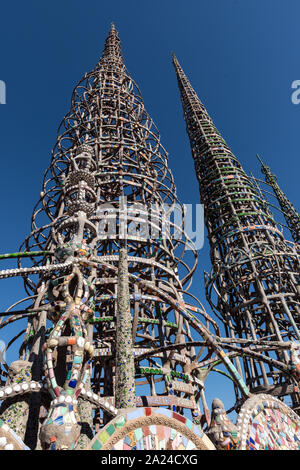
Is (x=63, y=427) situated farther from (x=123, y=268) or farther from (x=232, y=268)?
(x=232, y=268)

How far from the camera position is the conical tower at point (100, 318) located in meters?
4.38

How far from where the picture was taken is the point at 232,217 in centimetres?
2883

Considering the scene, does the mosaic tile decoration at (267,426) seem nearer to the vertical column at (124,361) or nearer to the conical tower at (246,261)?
the vertical column at (124,361)

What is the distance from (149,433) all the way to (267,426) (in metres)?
1.83

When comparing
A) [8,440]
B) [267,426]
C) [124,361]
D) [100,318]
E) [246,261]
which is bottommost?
[8,440]

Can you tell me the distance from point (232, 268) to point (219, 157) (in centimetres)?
1356

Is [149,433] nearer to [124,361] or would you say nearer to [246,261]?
[124,361]

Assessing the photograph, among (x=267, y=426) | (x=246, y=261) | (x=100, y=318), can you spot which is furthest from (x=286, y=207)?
(x=267, y=426)

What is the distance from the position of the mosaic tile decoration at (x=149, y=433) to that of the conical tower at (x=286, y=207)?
130 ft

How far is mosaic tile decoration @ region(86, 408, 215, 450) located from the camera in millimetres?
2947

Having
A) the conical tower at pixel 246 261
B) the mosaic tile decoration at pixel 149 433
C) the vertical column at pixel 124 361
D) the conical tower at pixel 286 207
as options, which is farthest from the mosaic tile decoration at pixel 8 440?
the conical tower at pixel 286 207

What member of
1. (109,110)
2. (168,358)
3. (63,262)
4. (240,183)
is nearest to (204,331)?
(63,262)

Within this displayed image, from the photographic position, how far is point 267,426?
13.6ft

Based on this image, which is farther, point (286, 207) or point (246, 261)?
point (286, 207)
